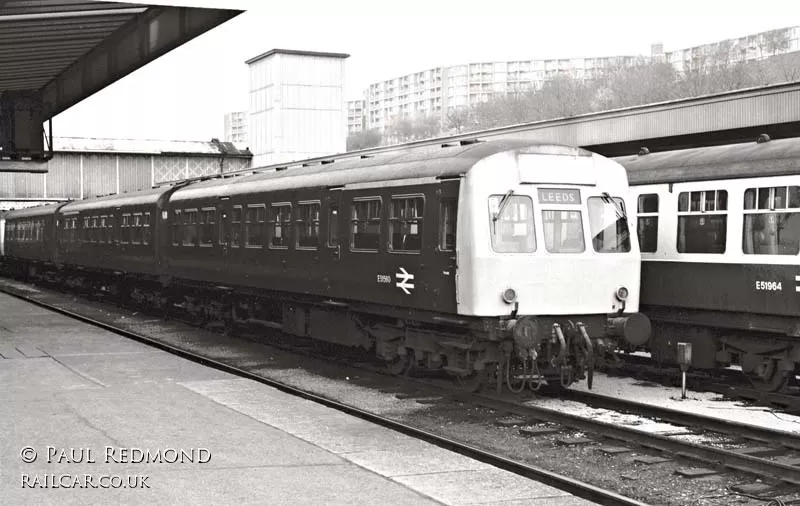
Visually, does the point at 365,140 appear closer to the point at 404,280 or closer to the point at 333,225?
the point at 333,225

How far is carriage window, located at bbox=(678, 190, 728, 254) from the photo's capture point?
13.1 m

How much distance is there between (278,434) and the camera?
9.29 meters

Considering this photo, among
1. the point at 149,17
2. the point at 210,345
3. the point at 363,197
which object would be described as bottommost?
the point at 210,345

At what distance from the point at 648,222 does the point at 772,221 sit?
2.24 meters

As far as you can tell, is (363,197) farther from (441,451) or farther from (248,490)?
(248,490)

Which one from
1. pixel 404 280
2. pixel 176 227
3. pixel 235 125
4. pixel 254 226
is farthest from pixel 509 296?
pixel 235 125

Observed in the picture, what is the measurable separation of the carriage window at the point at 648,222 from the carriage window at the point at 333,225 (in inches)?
173

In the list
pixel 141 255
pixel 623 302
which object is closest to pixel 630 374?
pixel 623 302

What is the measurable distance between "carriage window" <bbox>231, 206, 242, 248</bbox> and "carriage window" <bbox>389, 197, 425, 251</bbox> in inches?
236

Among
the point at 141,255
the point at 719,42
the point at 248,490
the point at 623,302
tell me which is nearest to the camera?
the point at 248,490

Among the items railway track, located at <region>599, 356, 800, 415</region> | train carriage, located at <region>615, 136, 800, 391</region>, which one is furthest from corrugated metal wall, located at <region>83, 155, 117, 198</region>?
train carriage, located at <region>615, 136, 800, 391</region>

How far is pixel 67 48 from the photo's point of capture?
69.3 feet

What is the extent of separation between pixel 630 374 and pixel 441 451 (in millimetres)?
6668

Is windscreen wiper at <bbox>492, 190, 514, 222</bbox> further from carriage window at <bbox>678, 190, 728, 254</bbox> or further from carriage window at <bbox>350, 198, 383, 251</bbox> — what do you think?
carriage window at <bbox>678, 190, 728, 254</bbox>
